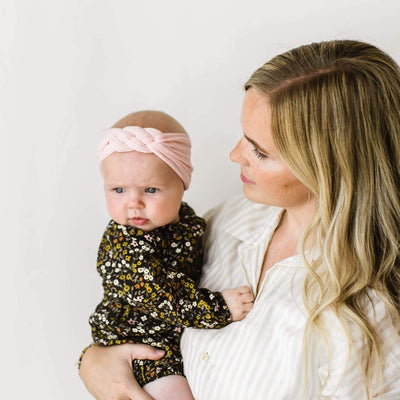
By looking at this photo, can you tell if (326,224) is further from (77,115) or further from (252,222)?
(77,115)

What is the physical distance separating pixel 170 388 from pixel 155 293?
35 centimetres

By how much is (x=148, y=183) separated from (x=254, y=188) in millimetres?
353

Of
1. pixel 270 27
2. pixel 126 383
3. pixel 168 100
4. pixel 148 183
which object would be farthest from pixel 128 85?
pixel 126 383

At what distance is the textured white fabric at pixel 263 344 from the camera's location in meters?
1.74

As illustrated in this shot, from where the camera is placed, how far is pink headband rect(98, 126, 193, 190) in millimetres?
2006

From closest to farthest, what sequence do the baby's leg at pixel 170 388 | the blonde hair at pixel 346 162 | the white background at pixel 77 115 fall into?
the blonde hair at pixel 346 162 < the baby's leg at pixel 170 388 < the white background at pixel 77 115

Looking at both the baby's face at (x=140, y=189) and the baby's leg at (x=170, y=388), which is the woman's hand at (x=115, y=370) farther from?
the baby's face at (x=140, y=189)

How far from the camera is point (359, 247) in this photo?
1.76 m

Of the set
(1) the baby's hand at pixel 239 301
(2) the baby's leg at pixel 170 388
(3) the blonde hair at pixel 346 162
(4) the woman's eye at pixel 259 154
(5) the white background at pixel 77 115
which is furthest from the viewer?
(5) the white background at pixel 77 115

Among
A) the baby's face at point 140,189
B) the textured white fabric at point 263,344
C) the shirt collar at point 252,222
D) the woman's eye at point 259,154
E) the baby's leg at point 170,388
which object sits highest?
the woman's eye at point 259,154

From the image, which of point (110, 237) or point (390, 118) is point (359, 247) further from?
point (110, 237)

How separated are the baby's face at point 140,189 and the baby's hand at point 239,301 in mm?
328

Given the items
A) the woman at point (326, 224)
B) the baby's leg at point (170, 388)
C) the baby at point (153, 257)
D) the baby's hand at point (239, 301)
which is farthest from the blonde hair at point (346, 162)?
the baby's leg at point (170, 388)

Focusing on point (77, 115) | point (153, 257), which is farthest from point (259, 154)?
point (77, 115)
